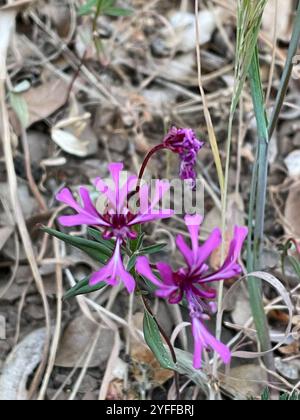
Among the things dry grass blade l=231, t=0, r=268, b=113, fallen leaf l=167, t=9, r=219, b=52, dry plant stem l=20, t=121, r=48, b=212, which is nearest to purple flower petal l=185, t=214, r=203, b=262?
dry grass blade l=231, t=0, r=268, b=113

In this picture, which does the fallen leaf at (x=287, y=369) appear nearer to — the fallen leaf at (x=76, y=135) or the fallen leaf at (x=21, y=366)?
the fallen leaf at (x=21, y=366)

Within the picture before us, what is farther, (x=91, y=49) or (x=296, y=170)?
(x=91, y=49)

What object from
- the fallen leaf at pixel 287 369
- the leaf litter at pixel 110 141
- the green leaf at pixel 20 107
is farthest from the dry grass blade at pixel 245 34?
the green leaf at pixel 20 107

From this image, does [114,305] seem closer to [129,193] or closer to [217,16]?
[129,193]

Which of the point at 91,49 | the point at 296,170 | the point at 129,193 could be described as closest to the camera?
the point at 129,193

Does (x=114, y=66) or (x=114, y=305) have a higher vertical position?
(x=114, y=66)

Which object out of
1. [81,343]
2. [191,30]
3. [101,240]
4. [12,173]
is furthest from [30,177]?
[191,30]

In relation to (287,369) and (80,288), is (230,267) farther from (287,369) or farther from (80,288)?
(287,369)

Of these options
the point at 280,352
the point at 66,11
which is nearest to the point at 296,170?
the point at 280,352

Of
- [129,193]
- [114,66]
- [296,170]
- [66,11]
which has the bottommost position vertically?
[296,170]
